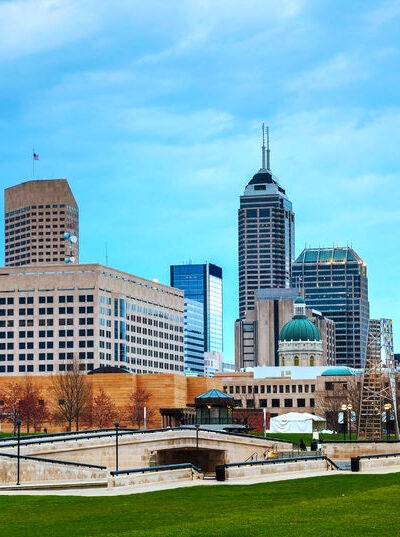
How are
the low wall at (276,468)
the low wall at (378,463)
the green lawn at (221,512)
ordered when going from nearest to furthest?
the green lawn at (221,512)
the low wall at (276,468)
the low wall at (378,463)

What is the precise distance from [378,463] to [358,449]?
1967cm

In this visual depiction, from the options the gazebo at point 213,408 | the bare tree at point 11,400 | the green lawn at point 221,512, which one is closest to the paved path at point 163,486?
the green lawn at point 221,512

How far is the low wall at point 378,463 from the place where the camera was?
74625 millimetres

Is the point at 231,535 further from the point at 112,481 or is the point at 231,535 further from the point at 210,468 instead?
the point at 210,468

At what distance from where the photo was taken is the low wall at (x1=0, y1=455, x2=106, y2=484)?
258 ft

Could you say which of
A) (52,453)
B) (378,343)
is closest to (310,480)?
(52,453)

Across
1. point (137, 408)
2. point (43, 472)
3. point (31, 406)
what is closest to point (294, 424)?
point (137, 408)

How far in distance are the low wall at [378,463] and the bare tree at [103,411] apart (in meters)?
87.9

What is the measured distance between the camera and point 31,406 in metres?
162

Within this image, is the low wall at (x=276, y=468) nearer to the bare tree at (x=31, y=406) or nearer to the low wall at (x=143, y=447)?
the low wall at (x=143, y=447)

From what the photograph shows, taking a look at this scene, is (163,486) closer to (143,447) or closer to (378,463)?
(378,463)

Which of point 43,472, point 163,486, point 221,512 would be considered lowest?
point 43,472

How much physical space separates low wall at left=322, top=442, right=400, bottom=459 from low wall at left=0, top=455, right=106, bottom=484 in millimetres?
25692

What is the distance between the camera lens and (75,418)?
6599 inches
